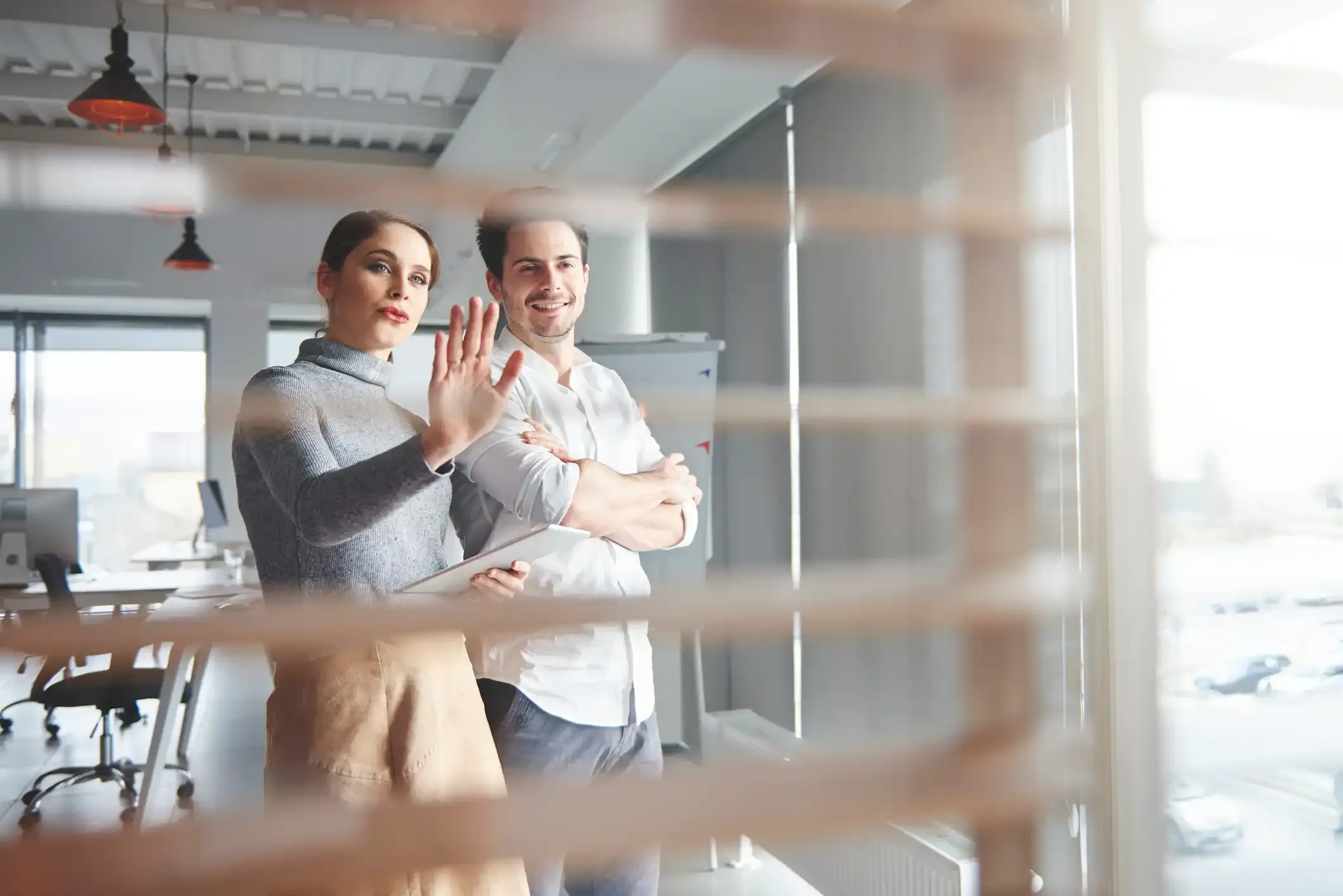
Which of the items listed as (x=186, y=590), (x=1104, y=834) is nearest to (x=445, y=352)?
(x=186, y=590)

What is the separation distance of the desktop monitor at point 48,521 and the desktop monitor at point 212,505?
72 mm

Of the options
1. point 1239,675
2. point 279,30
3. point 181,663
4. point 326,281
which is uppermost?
point 279,30

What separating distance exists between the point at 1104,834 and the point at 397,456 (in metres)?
0.49

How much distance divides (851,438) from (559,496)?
274 cm

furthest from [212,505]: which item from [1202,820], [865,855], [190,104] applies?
[865,855]

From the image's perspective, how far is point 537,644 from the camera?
80cm

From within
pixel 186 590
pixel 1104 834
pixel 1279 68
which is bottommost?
pixel 1104 834

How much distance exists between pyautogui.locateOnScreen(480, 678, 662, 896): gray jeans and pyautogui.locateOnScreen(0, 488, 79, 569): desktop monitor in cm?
34

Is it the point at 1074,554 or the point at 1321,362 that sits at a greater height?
the point at 1321,362

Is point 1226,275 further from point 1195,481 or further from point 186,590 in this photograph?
point 186,590

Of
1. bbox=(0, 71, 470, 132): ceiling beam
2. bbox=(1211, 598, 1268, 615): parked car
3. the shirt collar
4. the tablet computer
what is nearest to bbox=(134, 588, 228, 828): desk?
the tablet computer

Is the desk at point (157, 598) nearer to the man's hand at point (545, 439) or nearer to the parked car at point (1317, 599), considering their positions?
the man's hand at point (545, 439)

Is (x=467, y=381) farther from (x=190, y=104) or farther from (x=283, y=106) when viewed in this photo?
(x=190, y=104)

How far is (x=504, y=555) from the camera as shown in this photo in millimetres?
666
